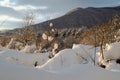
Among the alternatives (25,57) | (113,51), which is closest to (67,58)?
(113,51)

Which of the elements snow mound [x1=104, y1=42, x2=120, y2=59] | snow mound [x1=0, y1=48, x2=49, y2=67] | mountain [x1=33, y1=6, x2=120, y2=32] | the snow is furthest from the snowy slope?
mountain [x1=33, y1=6, x2=120, y2=32]

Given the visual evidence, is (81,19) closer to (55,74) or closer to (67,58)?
(67,58)

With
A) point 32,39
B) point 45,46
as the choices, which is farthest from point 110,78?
point 32,39

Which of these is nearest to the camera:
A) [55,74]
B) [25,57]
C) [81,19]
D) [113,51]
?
[55,74]

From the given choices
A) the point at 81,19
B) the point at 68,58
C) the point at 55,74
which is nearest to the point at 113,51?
the point at 68,58

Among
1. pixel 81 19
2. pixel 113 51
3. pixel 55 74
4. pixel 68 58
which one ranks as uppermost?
pixel 81 19

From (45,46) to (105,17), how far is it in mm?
121363

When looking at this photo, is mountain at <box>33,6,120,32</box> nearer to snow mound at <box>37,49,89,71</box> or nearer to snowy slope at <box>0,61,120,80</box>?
snow mound at <box>37,49,89,71</box>

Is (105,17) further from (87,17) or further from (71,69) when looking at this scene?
(71,69)

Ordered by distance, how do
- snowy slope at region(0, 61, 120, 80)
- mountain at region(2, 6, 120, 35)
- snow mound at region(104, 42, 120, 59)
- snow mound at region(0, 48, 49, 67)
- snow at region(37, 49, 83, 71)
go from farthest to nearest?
mountain at region(2, 6, 120, 35) < snow mound at region(0, 48, 49, 67) < snow mound at region(104, 42, 120, 59) < snow at region(37, 49, 83, 71) < snowy slope at region(0, 61, 120, 80)

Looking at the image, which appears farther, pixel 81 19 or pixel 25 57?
pixel 81 19

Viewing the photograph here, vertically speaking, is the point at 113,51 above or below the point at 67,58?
above

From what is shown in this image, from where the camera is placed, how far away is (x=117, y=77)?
143 inches

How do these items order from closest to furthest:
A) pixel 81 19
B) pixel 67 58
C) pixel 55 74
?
pixel 55 74 < pixel 67 58 < pixel 81 19
